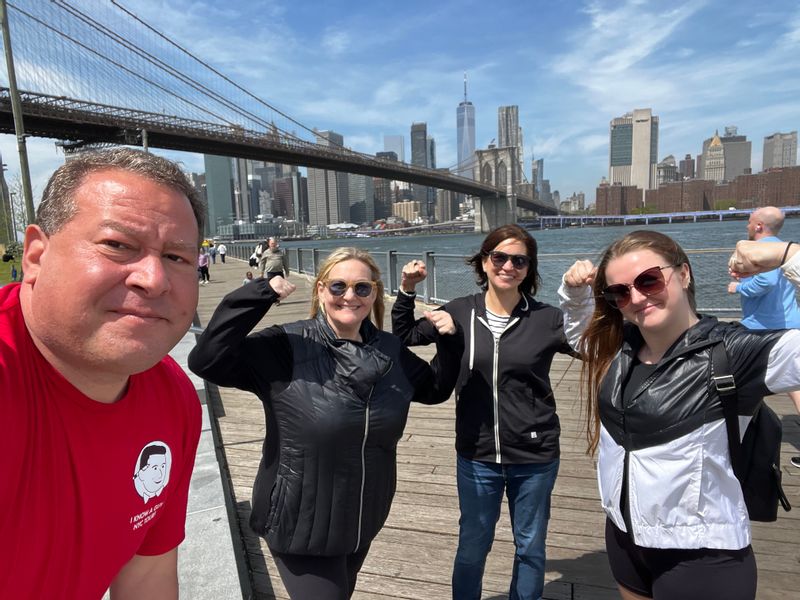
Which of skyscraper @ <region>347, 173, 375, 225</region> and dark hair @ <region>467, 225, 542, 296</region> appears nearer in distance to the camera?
dark hair @ <region>467, 225, 542, 296</region>

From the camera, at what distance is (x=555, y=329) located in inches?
81.0

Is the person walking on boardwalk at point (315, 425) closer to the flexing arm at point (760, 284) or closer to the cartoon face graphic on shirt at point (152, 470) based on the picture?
the cartoon face graphic on shirt at point (152, 470)

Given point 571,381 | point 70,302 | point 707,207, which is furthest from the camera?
point 707,207

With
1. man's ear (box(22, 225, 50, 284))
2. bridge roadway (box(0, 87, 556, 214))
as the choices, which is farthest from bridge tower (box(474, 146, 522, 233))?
man's ear (box(22, 225, 50, 284))

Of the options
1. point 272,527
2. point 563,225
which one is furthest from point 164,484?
point 563,225

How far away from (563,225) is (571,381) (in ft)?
224

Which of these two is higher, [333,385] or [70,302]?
[70,302]

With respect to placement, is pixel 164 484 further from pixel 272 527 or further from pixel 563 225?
pixel 563 225

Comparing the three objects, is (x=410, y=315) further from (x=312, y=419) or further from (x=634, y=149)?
(x=634, y=149)

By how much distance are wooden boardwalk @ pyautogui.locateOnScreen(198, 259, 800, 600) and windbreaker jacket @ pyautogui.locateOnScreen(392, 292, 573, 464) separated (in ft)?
2.50

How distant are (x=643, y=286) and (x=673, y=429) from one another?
42 centimetres

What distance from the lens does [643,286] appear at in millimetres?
1476

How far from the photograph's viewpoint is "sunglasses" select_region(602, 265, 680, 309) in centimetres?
146

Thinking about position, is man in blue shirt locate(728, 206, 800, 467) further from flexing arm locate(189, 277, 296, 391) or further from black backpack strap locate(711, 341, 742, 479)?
flexing arm locate(189, 277, 296, 391)
